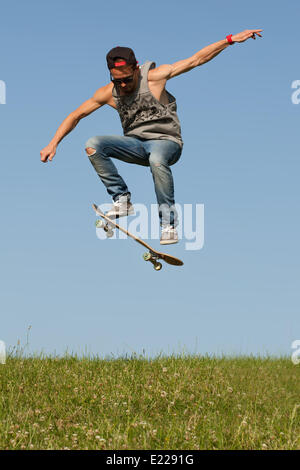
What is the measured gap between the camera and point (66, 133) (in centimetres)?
1013

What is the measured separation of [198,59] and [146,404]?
532 cm

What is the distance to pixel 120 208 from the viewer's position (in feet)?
33.2

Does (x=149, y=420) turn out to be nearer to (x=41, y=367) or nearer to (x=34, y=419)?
(x=34, y=419)

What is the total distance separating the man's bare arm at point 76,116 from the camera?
983 centimetres

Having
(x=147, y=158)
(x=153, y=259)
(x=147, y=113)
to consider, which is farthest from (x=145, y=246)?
(x=147, y=113)

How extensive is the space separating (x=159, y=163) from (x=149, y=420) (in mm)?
3991

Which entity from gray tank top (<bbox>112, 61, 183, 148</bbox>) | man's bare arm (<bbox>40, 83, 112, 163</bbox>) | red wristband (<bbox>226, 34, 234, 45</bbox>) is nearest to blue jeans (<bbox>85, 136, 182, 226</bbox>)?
gray tank top (<bbox>112, 61, 183, 148</bbox>)

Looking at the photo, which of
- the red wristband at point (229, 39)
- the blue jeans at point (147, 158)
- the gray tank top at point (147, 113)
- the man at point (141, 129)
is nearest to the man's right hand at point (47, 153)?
the man at point (141, 129)

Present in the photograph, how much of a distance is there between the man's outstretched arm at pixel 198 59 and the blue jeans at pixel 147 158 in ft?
3.54

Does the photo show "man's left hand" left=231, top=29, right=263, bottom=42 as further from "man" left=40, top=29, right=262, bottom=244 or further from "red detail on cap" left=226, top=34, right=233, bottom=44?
"man" left=40, top=29, right=262, bottom=244

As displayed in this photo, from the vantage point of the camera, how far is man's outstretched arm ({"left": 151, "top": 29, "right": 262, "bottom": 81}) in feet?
27.9
